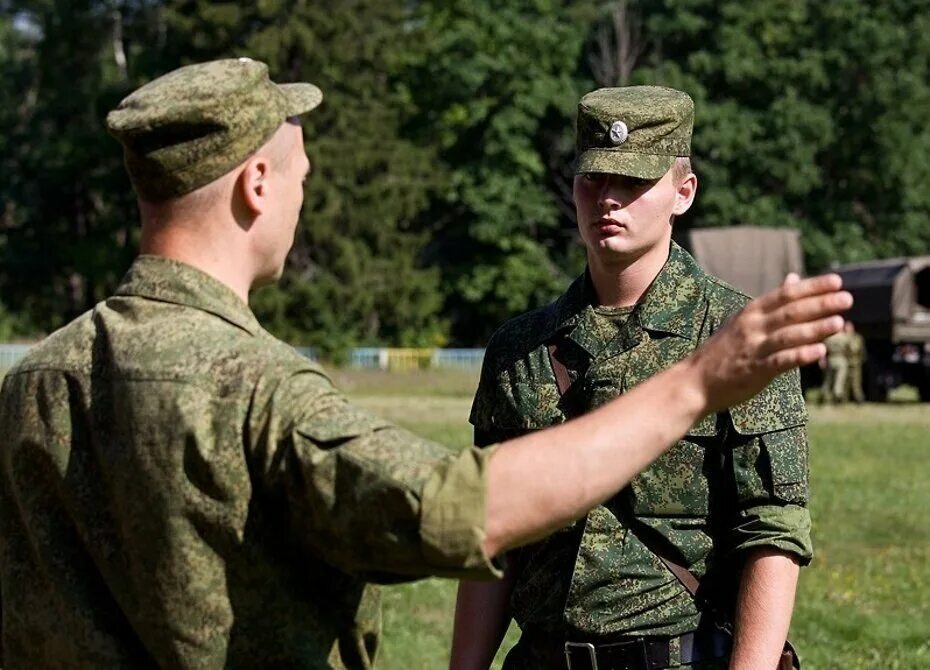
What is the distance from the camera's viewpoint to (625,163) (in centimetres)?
432

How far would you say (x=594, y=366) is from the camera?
426 centimetres

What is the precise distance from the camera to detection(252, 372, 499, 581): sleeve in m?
2.63

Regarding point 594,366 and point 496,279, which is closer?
point 594,366

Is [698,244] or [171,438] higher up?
[171,438]

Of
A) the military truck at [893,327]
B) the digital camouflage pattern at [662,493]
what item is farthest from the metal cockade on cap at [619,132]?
the military truck at [893,327]

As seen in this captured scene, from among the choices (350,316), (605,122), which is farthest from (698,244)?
(605,122)

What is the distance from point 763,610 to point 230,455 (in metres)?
1.61

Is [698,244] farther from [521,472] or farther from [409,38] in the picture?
[521,472]

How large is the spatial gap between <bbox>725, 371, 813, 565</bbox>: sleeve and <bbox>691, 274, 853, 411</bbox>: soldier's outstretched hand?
4.22ft

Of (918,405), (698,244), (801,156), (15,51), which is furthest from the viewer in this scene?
(15,51)

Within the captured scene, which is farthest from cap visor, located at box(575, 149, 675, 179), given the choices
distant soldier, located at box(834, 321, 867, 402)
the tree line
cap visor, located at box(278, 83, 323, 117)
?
the tree line

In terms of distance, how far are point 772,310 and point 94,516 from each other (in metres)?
1.10

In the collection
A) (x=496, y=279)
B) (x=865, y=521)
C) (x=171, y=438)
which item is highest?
(x=171, y=438)

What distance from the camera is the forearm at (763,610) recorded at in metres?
3.92
